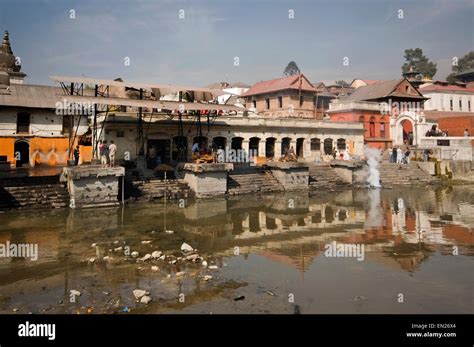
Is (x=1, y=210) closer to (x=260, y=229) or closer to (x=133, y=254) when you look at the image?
(x=133, y=254)

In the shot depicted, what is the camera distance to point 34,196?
19172 mm

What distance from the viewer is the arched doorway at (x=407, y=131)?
44.4m

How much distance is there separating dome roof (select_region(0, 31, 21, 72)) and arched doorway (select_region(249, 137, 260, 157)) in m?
29.8

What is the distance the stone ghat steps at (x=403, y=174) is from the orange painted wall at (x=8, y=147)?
105 feet

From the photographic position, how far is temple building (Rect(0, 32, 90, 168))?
29250 millimetres

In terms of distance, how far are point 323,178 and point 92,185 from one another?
18.7 m

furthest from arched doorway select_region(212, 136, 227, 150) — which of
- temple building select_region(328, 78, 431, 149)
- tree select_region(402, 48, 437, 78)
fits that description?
tree select_region(402, 48, 437, 78)

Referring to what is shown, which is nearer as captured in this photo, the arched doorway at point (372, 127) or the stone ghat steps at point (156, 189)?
the stone ghat steps at point (156, 189)

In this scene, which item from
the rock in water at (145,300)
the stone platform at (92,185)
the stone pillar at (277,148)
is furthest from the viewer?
the stone pillar at (277,148)

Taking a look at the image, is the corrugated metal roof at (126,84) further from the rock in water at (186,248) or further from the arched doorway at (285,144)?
the rock in water at (186,248)

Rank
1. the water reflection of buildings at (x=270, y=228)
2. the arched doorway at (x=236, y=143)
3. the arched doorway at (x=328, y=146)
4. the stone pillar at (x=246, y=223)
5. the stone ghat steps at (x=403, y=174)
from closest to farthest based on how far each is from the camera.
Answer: the water reflection of buildings at (x=270, y=228) < the stone pillar at (x=246, y=223) < the stone ghat steps at (x=403, y=174) < the arched doorway at (x=236, y=143) < the arched doorway at (x=328, y=146)

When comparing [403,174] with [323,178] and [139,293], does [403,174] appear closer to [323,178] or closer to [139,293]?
[323,178]

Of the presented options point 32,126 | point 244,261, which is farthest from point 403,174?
point 32,126

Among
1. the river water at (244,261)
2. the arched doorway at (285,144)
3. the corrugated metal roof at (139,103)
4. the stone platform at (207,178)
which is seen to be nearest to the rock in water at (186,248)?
the river water at (244,261)
